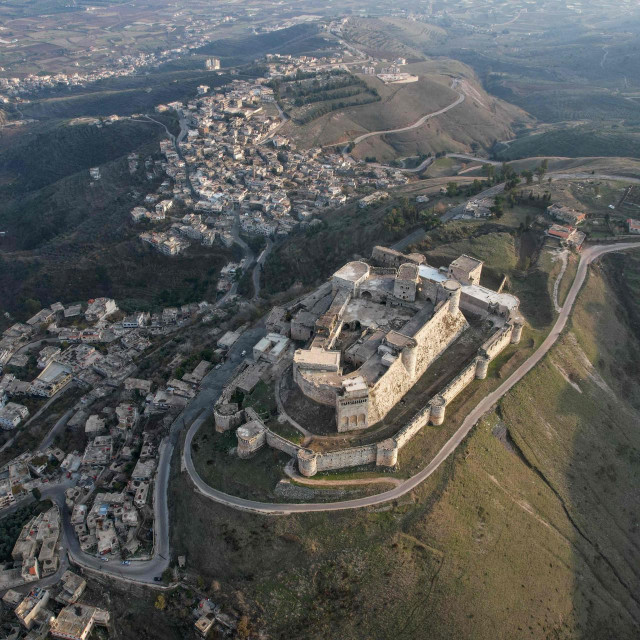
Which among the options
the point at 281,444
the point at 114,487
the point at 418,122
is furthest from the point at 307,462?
the point at 418,122

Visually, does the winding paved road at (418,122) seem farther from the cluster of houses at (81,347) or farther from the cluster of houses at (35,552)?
the cluster of houses at (35,552)

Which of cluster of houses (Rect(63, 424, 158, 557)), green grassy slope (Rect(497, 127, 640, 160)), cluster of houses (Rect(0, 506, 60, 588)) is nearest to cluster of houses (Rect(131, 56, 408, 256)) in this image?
green grassy slope (Rect(497, 127, 640, 160))

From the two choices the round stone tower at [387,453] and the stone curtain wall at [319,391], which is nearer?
the round stone tower at [387,453]

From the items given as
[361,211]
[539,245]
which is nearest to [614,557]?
[539,245]

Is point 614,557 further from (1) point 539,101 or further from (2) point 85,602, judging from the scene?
(1) point 539,101

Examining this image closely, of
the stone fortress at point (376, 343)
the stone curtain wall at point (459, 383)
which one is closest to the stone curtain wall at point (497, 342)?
the stone fortress at point (376, 343)

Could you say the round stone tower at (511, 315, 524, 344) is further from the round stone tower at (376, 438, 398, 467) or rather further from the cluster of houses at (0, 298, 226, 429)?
the cluster of houses at (0, 298, 226, 429)
